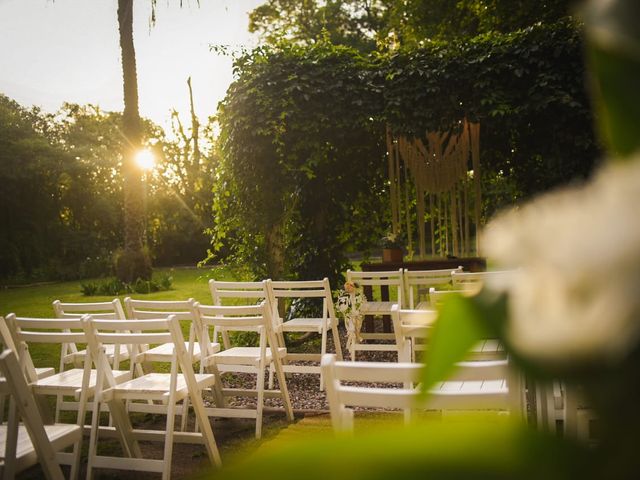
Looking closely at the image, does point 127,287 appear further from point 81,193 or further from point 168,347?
point 81,193

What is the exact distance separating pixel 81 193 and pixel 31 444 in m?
24.3

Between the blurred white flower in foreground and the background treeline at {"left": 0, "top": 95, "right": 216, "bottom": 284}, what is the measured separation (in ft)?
68.3

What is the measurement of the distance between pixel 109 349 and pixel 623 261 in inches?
208

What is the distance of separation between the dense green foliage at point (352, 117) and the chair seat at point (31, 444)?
528cm

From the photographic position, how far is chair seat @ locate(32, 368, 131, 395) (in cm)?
374

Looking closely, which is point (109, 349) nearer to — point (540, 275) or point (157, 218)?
point (540, 275)

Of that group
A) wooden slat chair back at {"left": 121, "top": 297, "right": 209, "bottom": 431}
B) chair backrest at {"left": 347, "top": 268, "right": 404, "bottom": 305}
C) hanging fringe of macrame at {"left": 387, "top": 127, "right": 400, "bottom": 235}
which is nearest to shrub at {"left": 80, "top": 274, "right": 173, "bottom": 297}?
hanging fringe of macrame at {"left": 387, "top": 127, "right": 400, "bottom": 235}

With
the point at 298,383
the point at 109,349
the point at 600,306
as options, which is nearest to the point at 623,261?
the point at 600,306

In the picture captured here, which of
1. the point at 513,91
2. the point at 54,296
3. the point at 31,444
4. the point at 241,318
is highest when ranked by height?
the point at 513,91

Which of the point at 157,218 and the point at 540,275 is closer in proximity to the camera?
the point at 540,275

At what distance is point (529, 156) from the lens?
8.39 meters

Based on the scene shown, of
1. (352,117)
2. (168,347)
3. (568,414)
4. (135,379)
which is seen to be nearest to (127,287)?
(352,117)

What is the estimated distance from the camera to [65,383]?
388 centimetres

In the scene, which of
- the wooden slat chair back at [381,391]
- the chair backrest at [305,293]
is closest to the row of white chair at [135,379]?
the chair backrest at [305,293]
